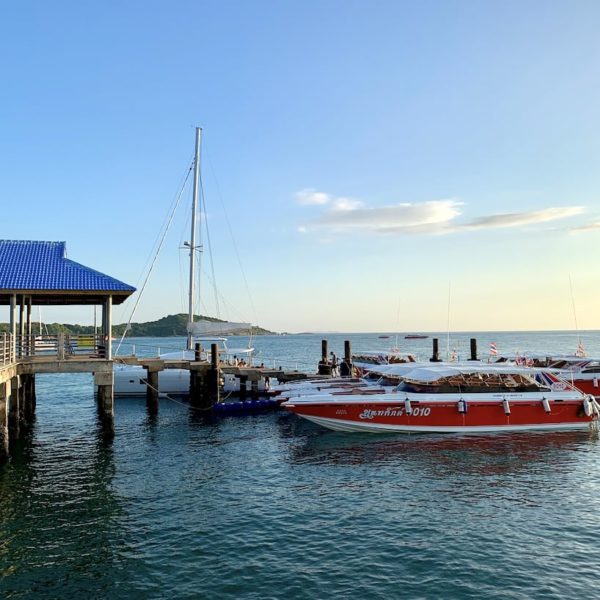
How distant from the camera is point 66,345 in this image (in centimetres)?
2239

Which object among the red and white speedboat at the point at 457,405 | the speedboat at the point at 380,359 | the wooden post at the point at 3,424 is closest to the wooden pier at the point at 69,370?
the wooden post at the point at 3,424

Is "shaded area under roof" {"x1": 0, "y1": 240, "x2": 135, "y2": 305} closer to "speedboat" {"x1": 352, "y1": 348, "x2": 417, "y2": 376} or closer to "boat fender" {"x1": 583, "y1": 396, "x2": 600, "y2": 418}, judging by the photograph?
"speedboat" {"x1": 352, "y1": 348, "x2": 417, "y2": 376}

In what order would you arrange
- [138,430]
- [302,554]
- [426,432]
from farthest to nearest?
[138,430]
[426,432]
[302,554]

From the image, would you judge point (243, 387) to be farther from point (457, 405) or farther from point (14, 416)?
point (457, 405)

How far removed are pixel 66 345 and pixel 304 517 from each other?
12.9m

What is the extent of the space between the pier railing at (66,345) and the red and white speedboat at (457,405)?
843 cm

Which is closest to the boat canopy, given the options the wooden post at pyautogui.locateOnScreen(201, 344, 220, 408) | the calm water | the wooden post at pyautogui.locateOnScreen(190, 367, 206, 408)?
the wooden post at pyautogui.locateOnScreen(190, 367, 206, 408)

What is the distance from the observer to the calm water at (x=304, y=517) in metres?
11.3

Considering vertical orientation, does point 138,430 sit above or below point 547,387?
below

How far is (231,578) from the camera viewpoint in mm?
11391

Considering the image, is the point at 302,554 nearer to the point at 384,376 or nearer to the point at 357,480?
the point at 357,480

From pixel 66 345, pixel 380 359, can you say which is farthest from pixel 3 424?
pixel 380 359

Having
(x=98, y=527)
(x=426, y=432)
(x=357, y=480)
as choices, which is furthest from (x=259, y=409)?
(x=98, y=527)

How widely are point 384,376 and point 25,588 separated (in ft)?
66.7
